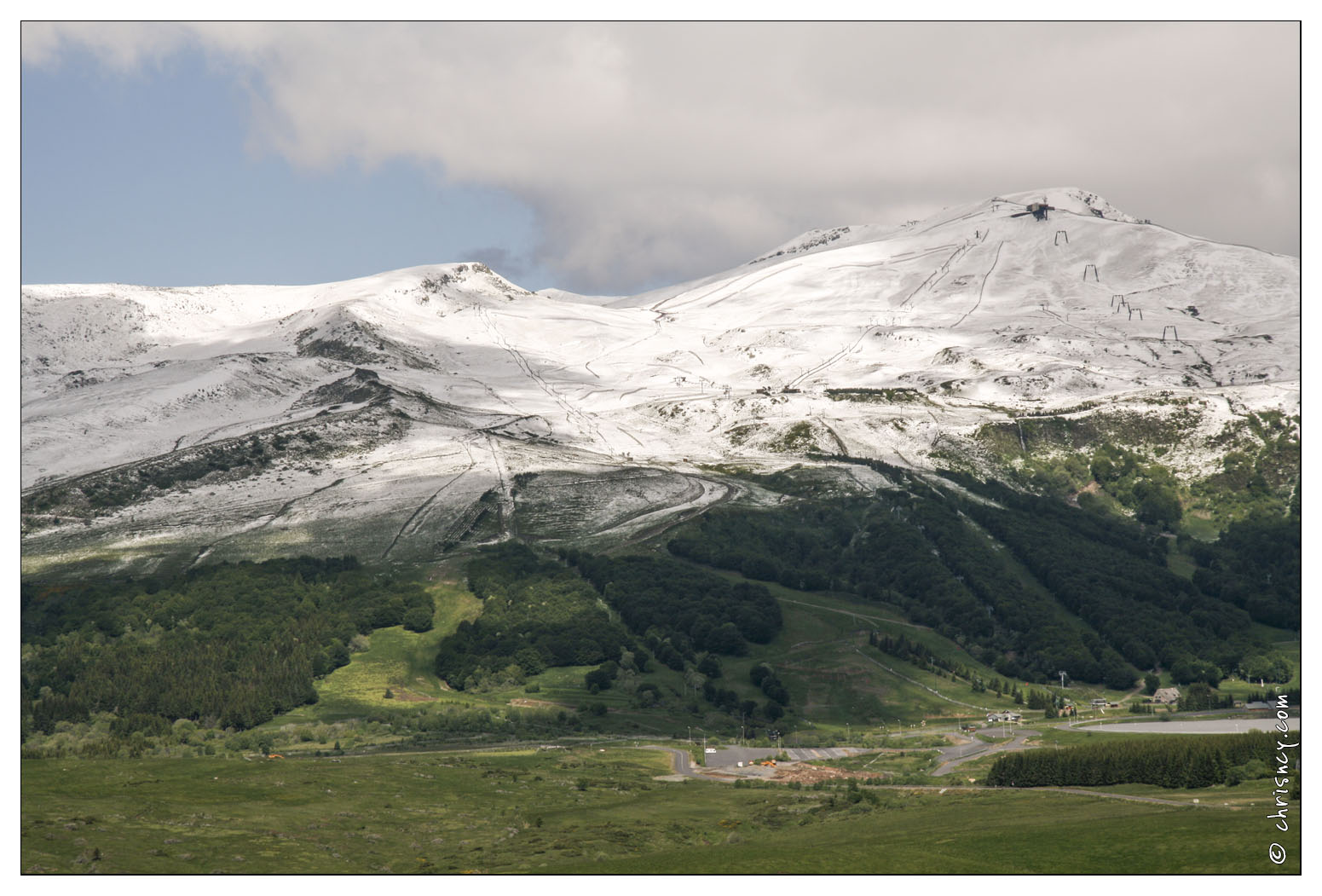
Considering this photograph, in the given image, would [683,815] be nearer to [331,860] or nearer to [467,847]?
[467,847]

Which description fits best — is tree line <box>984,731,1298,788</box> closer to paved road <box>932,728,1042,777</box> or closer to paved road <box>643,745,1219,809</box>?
paved road <box>643,745,1219,809</box>

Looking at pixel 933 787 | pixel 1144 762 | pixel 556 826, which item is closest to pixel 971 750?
pixel 933 787

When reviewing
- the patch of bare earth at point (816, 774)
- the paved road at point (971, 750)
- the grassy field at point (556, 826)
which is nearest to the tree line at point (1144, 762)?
the grassy field at point (556, 826)

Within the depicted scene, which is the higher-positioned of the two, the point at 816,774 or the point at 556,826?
the point at 556,826

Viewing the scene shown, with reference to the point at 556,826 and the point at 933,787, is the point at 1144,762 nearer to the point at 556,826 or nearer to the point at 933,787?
the point at 933,787

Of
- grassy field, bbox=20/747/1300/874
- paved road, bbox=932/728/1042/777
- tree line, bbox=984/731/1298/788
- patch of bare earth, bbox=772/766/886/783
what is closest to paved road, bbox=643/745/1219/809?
paved road, bbox=932/728/1042/777

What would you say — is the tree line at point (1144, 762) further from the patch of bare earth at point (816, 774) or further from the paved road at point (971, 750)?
the paved road at point (971, 750)

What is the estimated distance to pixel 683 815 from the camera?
113 m

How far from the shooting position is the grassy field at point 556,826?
232ft

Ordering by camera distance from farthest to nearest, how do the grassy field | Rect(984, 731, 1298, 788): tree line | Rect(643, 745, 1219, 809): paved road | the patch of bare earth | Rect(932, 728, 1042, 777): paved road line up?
1. Rect(932, 728, 1042, 777): paved road
2. the patch of bare earth
3. Rect(984, 731, 1298, 788): tree line
4. Rect(643, 745, 1219, 809): paved road
5. the grassy field

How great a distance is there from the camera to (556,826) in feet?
343

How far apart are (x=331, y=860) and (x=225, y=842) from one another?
26.7ft

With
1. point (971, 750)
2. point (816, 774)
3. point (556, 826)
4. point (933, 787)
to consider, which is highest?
point (556, 826)

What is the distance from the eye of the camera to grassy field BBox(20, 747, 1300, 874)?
70.6 meters
